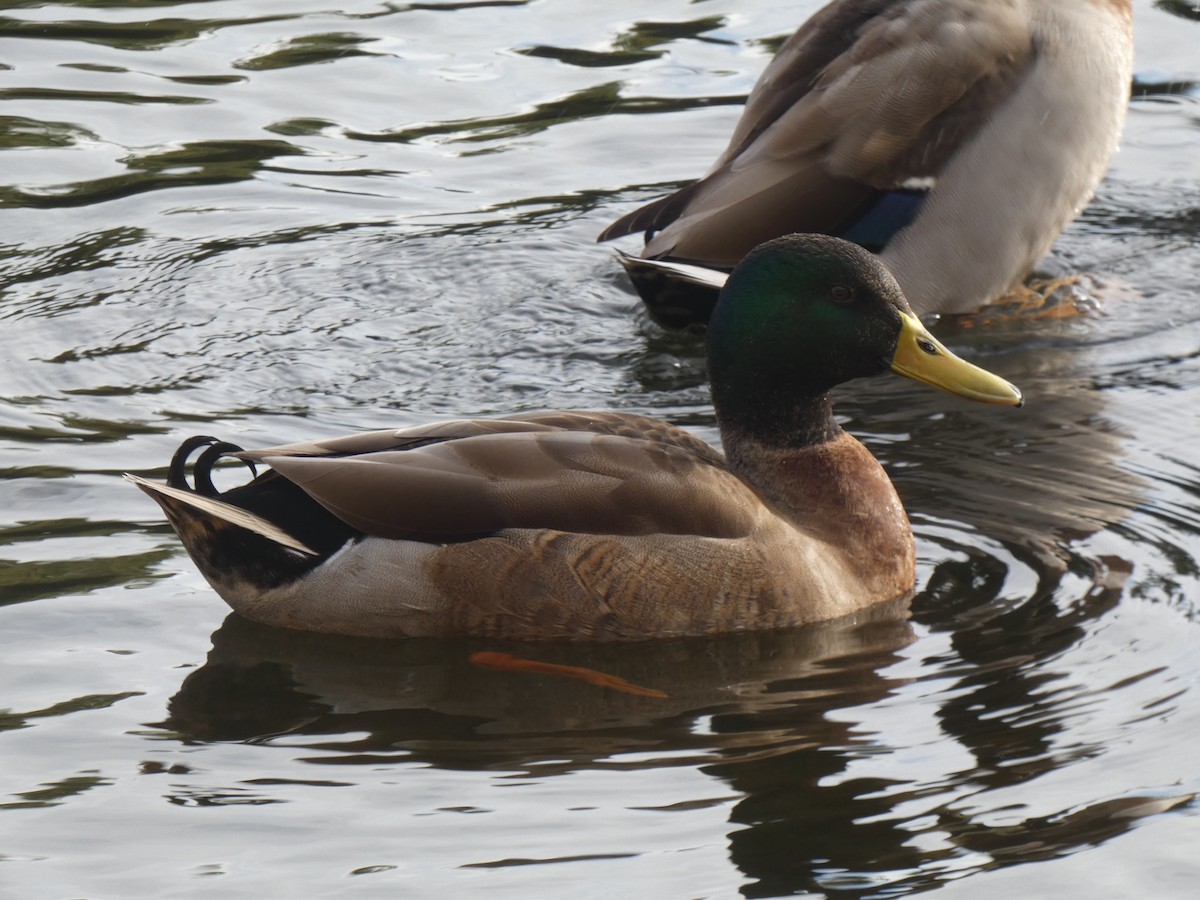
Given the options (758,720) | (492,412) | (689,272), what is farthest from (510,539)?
(689,272)

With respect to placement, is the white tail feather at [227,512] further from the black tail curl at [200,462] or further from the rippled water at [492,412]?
the rippled water at [492,412]

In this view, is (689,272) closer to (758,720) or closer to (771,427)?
(771,427)

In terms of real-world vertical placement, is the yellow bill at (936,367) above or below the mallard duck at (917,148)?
below

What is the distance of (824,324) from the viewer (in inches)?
245

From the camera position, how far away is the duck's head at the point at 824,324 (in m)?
6.22

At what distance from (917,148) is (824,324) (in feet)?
6.36

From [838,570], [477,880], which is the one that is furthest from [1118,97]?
[477,880]

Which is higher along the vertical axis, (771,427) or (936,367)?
(936,367)

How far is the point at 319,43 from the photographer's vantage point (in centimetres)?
1179

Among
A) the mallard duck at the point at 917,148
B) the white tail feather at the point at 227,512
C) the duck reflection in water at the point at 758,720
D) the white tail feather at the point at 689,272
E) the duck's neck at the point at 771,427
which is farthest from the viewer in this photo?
the mallard duck at the point at 917,148

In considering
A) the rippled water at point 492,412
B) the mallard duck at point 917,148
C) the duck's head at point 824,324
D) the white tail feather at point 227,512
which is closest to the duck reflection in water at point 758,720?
the rippled water at point 492,412

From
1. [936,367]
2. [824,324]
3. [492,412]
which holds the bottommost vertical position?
[492,412]

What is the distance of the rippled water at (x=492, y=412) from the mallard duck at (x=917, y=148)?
0.49m

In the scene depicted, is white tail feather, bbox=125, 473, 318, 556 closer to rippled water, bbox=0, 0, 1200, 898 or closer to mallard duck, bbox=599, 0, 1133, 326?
rippled water, bbox=0, 0, 1200, 898
